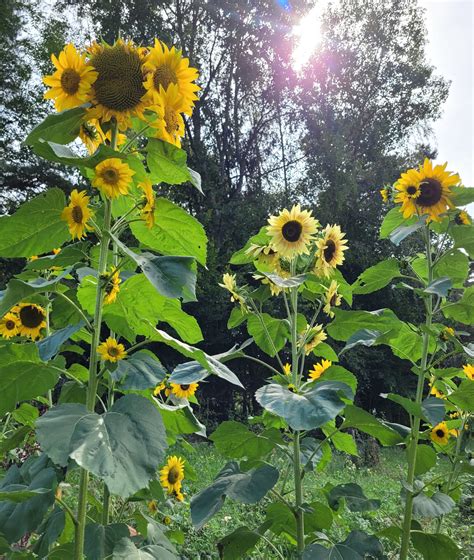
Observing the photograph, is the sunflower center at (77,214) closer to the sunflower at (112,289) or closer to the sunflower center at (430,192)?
the sunflower at (112,289)

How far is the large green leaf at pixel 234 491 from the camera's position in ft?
3.65

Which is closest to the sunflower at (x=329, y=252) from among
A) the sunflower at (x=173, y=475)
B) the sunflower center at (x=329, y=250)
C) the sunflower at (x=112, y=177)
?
the sunflower center at (x=329, y=250)

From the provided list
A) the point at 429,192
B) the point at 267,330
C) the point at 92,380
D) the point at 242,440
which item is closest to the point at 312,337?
the point at 267,330

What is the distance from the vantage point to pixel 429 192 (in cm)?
153

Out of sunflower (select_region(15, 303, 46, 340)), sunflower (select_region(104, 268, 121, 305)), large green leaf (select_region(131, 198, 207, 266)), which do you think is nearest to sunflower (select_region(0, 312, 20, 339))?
sunflower (select_region(15, 303, 46, 340))

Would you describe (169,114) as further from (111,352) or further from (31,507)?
(31,507)

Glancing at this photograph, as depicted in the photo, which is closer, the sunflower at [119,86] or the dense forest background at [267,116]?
the sunflower at [119,86]

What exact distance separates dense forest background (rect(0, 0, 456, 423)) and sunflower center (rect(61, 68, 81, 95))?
29.7 feet

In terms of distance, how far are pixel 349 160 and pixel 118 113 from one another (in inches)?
455

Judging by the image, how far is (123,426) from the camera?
0.82m

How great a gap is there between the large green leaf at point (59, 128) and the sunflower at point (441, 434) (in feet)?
4.74

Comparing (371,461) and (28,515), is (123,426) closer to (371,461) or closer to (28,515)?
(28,515)

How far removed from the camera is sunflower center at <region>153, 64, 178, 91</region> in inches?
39.7

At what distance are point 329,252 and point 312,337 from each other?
0.84ft
